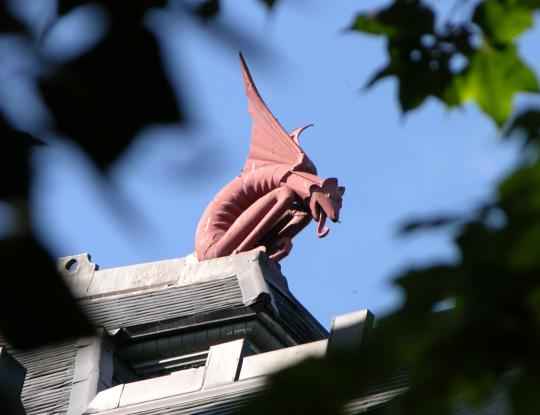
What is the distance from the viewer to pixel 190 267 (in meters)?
19.3

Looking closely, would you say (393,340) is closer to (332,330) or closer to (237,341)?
(332,330)

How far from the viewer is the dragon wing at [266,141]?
20.8 m

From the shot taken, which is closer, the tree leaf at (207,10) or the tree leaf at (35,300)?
the tree leaf at (35,300)

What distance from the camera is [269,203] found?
2016 centimetres

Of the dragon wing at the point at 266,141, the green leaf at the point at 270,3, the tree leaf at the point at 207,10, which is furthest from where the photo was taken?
the dragon wing at the point at 266,141

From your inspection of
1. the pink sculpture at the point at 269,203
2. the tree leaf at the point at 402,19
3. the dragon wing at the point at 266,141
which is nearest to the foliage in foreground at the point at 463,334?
the tree leaf at the point at 402,19

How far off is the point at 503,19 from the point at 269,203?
49.9 feet

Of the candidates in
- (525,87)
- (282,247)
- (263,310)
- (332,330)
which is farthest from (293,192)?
(525,87)

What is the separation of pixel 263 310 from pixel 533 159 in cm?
1414

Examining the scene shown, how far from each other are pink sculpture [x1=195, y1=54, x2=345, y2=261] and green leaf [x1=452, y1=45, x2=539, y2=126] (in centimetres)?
1411

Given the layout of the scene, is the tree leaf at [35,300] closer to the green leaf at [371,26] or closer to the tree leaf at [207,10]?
the tree leaf at [207,10]

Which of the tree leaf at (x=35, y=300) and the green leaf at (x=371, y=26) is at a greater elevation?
the tree leaf at (x=35, y=300)

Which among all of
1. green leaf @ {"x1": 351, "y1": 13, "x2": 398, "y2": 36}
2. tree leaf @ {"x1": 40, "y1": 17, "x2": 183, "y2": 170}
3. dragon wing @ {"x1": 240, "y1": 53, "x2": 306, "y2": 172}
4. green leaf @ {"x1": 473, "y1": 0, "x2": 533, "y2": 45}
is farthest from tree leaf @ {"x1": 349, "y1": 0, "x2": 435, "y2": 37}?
dragon wing @ {"x1": 240, "y1": 53, "x2": 306, "y2": 172}

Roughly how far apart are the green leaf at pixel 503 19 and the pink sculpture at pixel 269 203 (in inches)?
556
